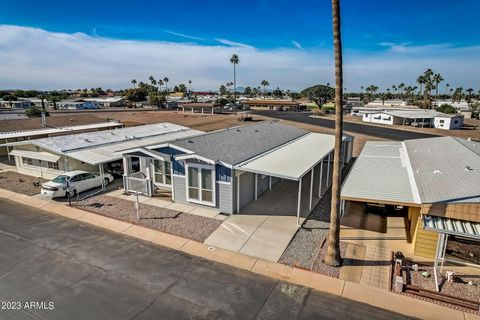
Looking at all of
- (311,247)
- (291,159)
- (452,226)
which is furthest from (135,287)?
(291,159)

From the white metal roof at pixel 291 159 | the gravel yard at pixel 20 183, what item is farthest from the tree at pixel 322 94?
the gravel yard at pixel 20 183

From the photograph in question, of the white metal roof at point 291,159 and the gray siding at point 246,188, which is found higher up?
the white metal roof at point 291,159

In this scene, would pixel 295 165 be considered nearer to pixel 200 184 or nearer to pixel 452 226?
pixel 200 184

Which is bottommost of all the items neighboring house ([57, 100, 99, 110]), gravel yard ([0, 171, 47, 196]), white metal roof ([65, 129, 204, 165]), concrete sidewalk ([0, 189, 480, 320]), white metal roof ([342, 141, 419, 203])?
concrete sidewalk ([0, 189, 480, 320])

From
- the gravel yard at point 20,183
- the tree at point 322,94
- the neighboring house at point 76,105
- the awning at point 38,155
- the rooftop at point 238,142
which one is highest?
the tree at point 322,94

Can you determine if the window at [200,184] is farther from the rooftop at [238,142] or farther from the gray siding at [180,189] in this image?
the rooftop at [238,142]

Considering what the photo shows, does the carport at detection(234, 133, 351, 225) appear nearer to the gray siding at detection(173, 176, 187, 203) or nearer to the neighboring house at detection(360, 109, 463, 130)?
the gray siding at detection(173, 176, 187, 203)

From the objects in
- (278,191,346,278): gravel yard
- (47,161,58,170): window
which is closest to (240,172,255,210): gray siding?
(278,191,346,278): gravel yard

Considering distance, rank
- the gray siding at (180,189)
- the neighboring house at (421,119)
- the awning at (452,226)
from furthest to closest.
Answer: the neighboring house at (421,119) → the gray siding at (180,189) → the awning at (452,226)
